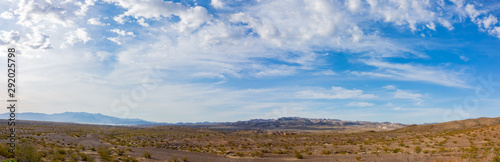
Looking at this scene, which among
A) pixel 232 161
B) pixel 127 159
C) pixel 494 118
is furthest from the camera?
pixel 494 118

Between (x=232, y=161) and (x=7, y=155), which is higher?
(x=7, y=155)

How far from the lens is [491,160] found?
16375 mm

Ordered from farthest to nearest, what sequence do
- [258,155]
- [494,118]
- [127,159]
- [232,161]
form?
[494,118] → [258,155] → [232,161] → [127,159]

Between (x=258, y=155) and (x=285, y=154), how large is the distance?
3055 mm

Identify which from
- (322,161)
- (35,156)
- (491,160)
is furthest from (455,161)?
(35,156)

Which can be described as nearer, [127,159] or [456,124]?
[127,159]

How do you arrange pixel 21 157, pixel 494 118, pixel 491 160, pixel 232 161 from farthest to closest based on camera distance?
pixel 494 118 < pixel 232 161 < pixel 21 157 < pixel 491 160

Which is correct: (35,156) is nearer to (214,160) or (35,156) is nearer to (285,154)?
(214,160)

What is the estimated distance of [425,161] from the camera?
18.8 meters

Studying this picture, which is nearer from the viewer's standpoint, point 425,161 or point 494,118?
point 425,161

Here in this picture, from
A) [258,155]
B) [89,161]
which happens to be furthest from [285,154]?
[89,161]

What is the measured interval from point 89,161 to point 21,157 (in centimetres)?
419

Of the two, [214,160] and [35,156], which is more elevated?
[35,156]

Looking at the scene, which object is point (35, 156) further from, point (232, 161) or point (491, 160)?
point (491, 160)
